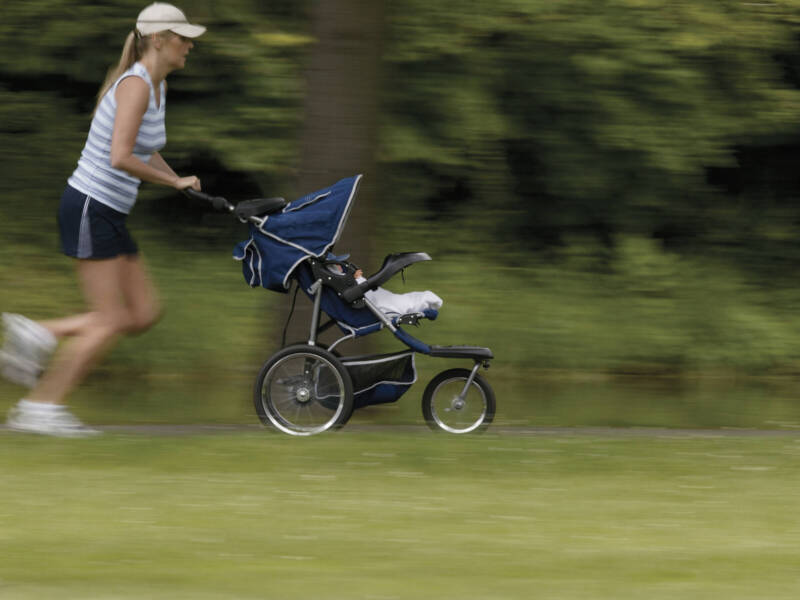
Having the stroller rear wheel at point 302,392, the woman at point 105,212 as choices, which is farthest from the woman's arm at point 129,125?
the stroller rear wheel at point 302,392

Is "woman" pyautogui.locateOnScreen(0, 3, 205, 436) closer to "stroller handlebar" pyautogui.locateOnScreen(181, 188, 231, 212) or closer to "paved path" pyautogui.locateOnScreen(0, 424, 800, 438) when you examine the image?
"stroller handlebar" pyautogui.locateOnScreen(181, 188, 231, 212)

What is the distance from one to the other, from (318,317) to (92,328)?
110 centimetres

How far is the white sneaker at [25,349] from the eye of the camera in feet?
23.4

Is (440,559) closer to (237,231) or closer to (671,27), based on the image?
(671,27)

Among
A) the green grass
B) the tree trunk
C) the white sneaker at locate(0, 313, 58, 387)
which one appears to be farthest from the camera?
the tree trunk

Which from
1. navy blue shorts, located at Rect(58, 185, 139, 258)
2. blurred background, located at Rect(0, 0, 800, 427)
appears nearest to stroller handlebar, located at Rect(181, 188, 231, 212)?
navy blue shorts, located at Rect(58, 185, 139, 258)

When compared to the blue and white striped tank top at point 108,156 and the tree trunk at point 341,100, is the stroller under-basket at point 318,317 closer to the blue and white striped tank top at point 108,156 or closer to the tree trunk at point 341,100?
the blue and white striped tank top at point 108,156

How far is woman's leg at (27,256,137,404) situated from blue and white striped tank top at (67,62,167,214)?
32cm

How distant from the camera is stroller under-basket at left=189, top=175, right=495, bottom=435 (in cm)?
719

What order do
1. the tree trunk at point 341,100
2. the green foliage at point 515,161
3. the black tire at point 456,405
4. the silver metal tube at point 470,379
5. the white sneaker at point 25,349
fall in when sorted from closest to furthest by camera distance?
the white sneaker at point 25,349 < the silver metal tube at point 470,379 < the black tire at point 456,405 < the tree trunk at point 341,100 < the green foliage at point 515,161

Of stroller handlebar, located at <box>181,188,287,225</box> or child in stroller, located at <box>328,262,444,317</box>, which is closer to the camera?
stroller handlebar, located at <box>181,188,287,225</box>

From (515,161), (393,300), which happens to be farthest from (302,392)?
(515,161)

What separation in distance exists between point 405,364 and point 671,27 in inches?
250

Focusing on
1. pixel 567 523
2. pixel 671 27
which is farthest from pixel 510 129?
pixel 567 523
